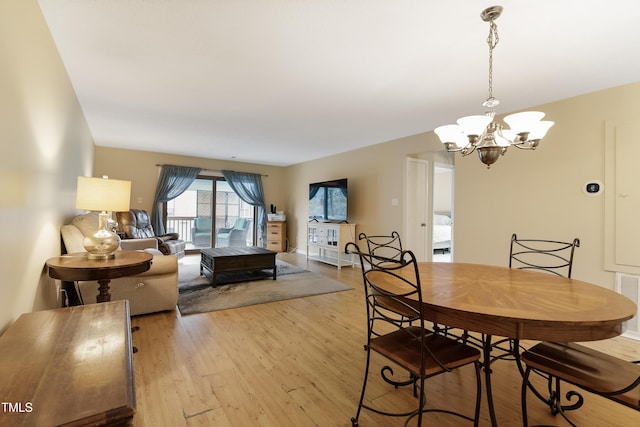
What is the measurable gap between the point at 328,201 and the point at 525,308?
500 centimetres

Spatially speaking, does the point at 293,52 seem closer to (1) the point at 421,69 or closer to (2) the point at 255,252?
(1) the point at 421,69

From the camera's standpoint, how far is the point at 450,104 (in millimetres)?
3189

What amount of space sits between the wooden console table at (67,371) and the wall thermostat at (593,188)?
3.89m

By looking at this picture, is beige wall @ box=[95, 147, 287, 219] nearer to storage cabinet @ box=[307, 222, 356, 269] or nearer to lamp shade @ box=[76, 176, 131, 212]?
storage cabinet @ box=[307, 222, 356, 269]

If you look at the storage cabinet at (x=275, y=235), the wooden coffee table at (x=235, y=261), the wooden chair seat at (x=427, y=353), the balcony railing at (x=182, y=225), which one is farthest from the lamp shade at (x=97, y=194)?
the storage cabinet at (x=275, y=235)

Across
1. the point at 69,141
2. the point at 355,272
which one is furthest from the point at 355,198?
the point at 69,141

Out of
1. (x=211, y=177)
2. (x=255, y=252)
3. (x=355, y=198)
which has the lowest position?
(x=255, y=252)

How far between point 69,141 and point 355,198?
4287 mm

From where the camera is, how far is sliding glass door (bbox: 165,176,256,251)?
6.87 meters

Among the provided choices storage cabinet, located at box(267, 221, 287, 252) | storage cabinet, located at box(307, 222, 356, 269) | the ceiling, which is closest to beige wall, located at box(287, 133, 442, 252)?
storage cabinet, located at box(307, 222, 356, 269)

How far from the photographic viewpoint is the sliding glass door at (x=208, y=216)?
6866 millimetres

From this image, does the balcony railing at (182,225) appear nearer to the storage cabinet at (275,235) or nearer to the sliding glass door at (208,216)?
the sliding glass door at (208,216)

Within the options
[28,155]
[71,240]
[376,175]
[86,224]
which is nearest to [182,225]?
Result: [86,224]

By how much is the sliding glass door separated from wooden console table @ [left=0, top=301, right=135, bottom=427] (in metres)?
5.84
